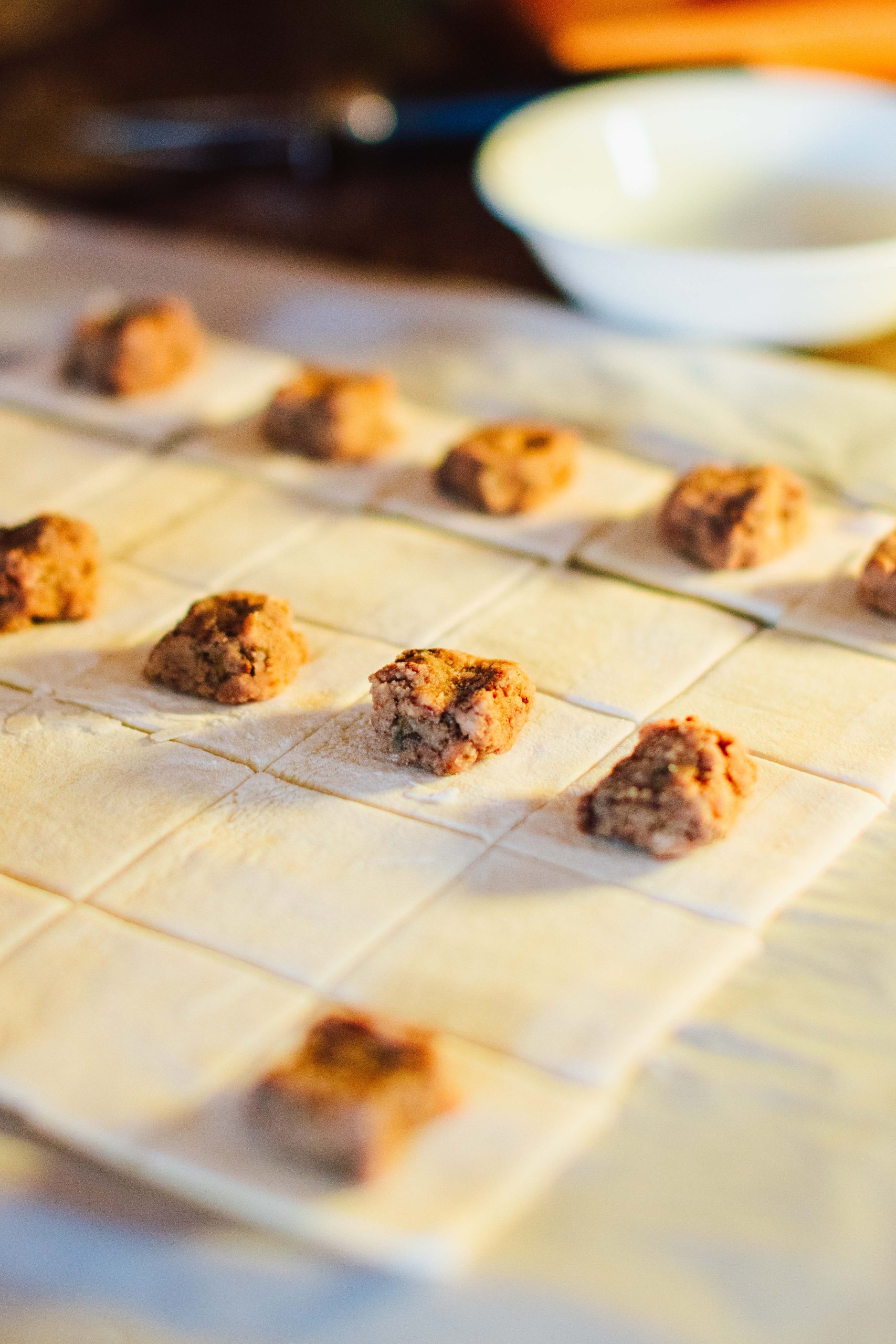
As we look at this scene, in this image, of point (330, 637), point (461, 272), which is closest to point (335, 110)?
point (461, 272)

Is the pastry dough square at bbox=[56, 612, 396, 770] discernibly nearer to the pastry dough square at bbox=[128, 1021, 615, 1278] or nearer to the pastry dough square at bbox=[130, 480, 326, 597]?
the pastry dough square at bbox=[130, 480, 326, 597]

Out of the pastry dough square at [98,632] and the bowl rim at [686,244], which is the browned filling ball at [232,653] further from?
the bowl rim at [686,244]

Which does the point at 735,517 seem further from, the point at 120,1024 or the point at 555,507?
the point at 120,1024

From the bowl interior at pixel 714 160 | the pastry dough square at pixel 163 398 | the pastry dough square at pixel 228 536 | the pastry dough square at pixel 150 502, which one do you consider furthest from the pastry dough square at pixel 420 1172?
the bowl interior at pixel 714 160

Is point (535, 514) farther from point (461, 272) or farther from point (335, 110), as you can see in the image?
point (335, 110)

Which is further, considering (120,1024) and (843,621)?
(843,621)

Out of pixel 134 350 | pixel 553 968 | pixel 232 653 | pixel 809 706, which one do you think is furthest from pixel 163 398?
pixel 553 968
